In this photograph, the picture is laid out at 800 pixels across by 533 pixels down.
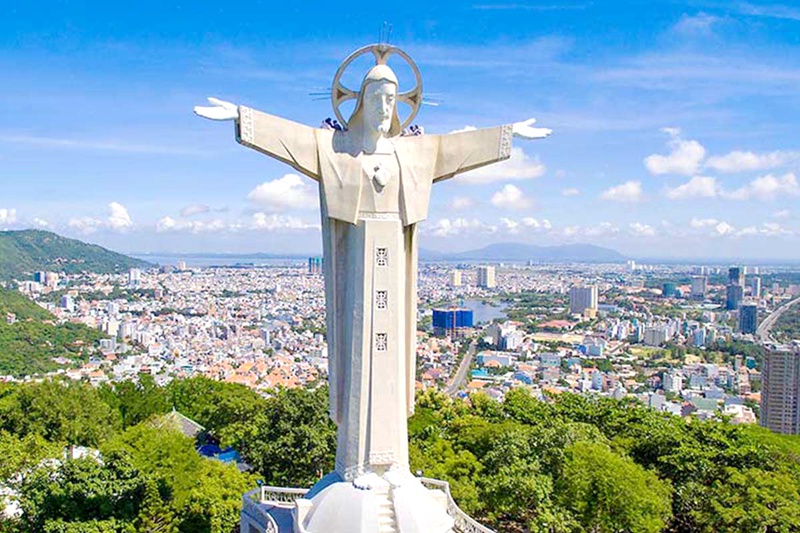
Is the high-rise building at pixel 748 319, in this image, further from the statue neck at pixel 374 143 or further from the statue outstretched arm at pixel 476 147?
the statue neck at pixel 374 143

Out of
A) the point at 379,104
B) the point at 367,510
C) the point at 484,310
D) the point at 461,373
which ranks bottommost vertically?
the point at 484,310

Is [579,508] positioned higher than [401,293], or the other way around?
[401,293]

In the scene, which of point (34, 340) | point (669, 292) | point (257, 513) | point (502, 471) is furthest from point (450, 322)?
point (257, 513)

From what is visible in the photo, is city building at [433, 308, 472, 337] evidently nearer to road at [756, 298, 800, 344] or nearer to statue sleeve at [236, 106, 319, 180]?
road at [756, 298, 800, 344]

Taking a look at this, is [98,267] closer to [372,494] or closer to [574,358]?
[574,358]

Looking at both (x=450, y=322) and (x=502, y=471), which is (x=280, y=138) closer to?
(x=502, y=471)

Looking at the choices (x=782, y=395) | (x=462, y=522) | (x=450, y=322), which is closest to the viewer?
(x=462, y=522)

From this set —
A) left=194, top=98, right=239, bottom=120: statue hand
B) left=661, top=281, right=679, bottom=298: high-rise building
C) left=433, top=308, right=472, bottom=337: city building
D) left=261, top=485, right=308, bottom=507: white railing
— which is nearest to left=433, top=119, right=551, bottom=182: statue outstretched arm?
left=194, top=98, right=239, bottom=120: statue hand

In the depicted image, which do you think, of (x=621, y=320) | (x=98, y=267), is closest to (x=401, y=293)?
(x=621, y=320)
